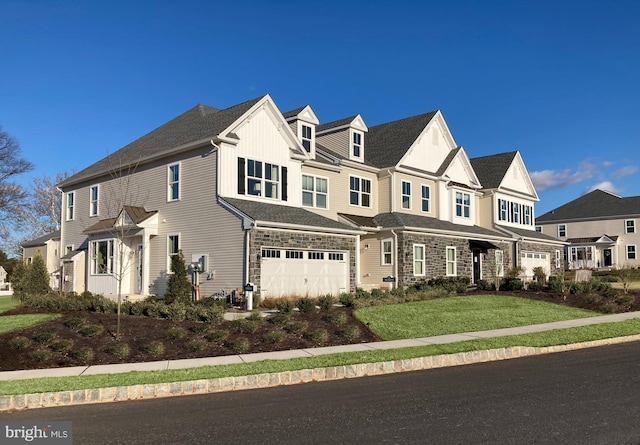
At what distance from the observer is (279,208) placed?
22250mm

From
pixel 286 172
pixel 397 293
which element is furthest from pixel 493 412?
pixel 286 172

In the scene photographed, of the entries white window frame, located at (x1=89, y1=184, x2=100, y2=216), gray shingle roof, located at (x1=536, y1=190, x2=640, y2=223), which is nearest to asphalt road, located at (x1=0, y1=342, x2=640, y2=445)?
white window frame, located at (x1=89, y1=184, x2=100, y2=216)

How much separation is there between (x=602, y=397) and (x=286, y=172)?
1749 centimetres

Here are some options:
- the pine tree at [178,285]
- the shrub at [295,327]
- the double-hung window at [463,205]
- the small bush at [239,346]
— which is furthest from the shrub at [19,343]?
the double-hung window at [463,205]

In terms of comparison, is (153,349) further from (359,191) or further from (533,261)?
(533,261)

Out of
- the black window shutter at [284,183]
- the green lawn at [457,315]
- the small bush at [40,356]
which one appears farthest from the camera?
the black window shutter at [284,183]

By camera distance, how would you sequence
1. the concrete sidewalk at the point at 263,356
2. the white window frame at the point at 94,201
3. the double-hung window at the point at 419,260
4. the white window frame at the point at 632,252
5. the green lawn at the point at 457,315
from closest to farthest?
the concrete sidewalk at the point at 263,356, the green lawn at the point at 457,315, the double-hung window at the point at 419,260, the white window frame at the point at 94,201, the white window frame at the point at 632,252

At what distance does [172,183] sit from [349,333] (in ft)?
42.1

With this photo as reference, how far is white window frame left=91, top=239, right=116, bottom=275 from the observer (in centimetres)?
2409

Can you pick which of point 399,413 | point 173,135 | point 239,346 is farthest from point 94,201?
point 399,413

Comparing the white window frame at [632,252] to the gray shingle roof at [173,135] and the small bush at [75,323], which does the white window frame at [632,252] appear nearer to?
the gray shingle roof at [173,135]

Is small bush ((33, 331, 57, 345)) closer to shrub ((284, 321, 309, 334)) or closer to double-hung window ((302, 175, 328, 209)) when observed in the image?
shrub ((284, 321, 309, 334))

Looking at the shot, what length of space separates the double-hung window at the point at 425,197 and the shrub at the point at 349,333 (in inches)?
725

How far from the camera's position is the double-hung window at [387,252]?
1069 inches
